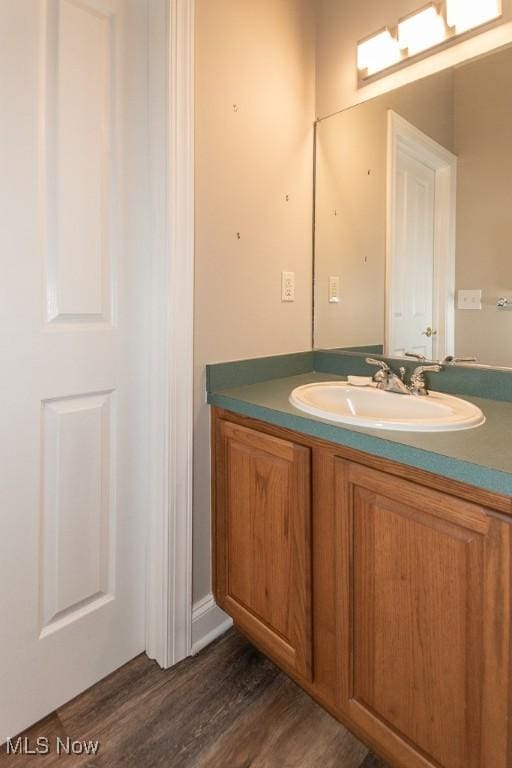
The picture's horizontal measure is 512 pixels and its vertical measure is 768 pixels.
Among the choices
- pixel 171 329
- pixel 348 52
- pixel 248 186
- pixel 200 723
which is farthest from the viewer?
pixel 348 52

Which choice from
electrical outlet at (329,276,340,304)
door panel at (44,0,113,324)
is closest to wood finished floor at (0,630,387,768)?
door panel at (44,0,113,324)

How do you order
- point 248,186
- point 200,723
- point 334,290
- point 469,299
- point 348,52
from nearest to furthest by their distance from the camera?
point 200,723 < point 469,299 < point 248,186 < point 348,52 < point 334,290

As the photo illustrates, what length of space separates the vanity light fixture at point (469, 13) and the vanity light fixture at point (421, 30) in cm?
3

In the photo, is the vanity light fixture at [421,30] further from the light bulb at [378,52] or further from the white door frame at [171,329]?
the white door frame at [171,329]

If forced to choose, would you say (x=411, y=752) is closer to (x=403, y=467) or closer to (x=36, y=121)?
(x=403, y=467)

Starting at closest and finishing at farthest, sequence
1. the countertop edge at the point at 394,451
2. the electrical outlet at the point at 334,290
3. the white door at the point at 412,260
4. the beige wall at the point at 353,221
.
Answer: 1. the countertop edge at the point at 394,451
2. the white door at the point at 412,260
3. the beige wall at the point at 353,221
4. the electrical outlet at the point at 334,290

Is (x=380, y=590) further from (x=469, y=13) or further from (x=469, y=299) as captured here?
(x=469, y=13)

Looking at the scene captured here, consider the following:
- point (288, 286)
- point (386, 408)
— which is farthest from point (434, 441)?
point (288, 286)

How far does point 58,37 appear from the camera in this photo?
113 cm

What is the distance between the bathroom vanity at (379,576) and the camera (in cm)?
80

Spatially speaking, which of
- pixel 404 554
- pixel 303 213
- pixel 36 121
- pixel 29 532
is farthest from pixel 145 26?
pixel 404 554

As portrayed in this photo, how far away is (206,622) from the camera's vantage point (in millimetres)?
1479

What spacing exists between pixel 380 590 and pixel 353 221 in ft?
4.32

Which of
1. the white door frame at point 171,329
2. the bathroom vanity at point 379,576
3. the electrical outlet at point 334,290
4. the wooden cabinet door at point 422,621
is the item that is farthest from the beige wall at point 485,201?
the white door frame at point 171,329
